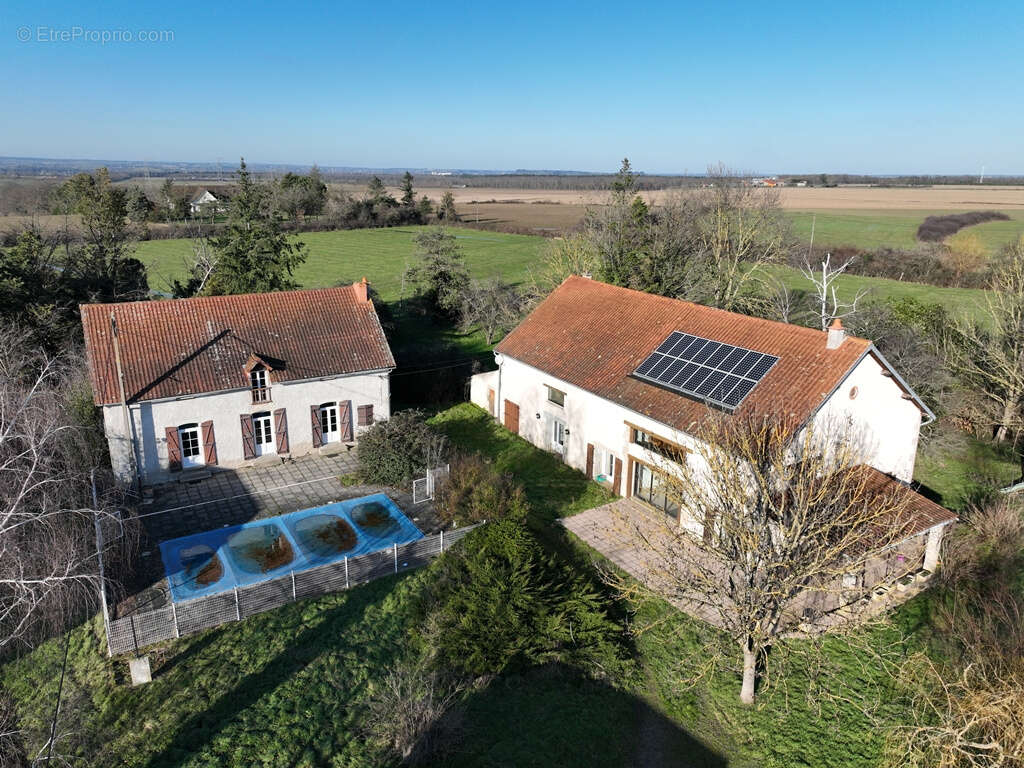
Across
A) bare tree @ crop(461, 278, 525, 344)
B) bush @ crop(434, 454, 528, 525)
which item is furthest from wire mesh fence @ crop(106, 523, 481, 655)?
bare tree @ crop(461, 278, 525, 344)

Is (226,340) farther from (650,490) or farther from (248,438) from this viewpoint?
(650,490)

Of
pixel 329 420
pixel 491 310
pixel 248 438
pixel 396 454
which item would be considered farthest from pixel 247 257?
pixel 396 454

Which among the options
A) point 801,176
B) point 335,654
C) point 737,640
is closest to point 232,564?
point 335,654

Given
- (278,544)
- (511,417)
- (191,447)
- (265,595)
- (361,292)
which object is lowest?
(278,544)

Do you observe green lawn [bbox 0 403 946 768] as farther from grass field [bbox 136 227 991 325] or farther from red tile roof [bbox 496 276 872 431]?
grass field [bbox 136 227 991 325]

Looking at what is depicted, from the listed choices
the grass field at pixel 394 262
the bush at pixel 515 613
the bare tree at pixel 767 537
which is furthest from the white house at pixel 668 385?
the grass field at pixel 394 262

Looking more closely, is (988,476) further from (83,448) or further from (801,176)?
(801,176)

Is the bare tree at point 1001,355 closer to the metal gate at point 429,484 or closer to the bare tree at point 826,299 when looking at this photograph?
the bare tree at point 826,299
